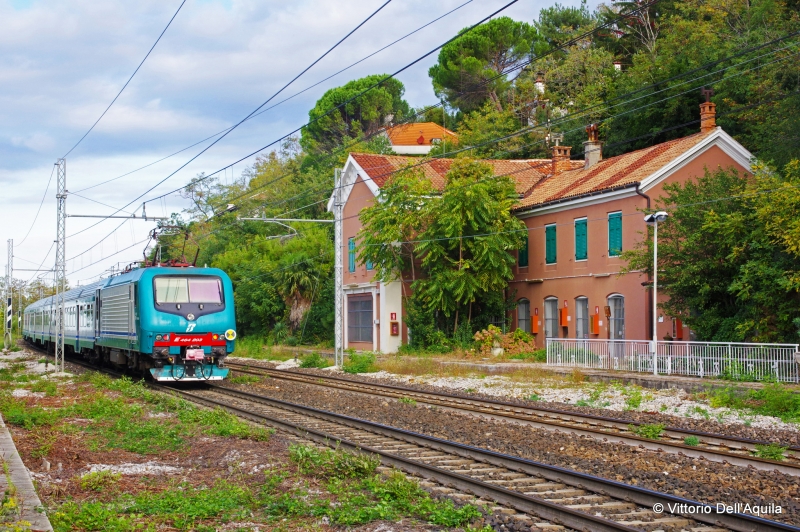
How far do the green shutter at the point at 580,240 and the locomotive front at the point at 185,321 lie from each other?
47.1 ft

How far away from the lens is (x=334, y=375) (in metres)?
28.3

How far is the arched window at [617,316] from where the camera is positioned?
97.3ft

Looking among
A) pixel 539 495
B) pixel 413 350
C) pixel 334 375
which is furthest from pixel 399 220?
pixel 539 495

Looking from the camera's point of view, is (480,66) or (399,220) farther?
(480,66)

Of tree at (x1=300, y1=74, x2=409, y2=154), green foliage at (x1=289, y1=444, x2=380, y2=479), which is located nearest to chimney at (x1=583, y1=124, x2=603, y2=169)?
green foliage at (x1=289, y1=444, x2=380, y2=479)

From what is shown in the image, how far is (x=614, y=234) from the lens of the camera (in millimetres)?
30078

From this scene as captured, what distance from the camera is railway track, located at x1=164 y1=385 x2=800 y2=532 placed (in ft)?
25.8

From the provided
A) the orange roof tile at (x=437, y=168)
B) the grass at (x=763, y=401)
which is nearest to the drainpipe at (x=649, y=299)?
the grass at (x=763, y=401)

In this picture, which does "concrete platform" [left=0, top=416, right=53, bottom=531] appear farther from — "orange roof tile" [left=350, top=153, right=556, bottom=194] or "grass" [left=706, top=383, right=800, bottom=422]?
"orange roof tile" [left=350, top=153, right=556, bottom=194]

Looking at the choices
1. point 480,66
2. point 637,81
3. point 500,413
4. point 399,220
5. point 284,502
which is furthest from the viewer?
point 480,66

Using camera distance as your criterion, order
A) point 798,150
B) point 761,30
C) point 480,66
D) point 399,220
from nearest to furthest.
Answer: point 798,150 → point 399,220 → point 761,30 → point 480,66

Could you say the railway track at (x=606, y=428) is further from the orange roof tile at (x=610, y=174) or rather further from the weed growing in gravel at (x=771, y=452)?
the orange roof tile at (x=610, y=174)

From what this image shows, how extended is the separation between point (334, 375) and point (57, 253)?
33.1 feet

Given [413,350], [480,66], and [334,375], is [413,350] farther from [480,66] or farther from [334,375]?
[480,66]
